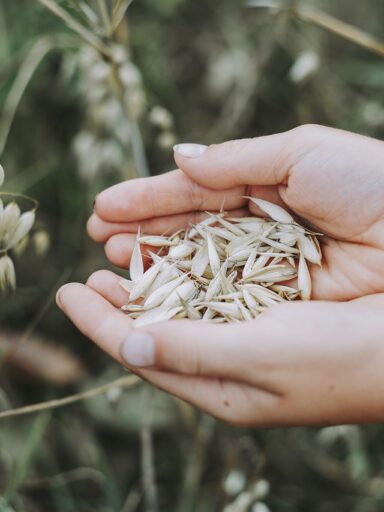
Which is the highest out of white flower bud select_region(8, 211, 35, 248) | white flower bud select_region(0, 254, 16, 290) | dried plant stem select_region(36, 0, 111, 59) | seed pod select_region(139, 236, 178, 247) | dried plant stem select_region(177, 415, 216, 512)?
dried plant stem select_region(36, 0, 111, 59)

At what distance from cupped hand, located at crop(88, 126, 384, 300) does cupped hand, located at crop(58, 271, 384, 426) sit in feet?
0.67

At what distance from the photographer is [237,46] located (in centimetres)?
218

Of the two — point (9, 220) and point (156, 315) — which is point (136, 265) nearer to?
point (156, 315)

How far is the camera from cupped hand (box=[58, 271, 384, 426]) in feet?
3.02

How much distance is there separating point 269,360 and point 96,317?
0.33 metres

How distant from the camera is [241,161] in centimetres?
124

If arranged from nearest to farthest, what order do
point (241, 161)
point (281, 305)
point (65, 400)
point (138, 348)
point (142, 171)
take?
point (138, 348) < point (281, 305) < point (65, 400) < point (241, 161) < point (142, 171)

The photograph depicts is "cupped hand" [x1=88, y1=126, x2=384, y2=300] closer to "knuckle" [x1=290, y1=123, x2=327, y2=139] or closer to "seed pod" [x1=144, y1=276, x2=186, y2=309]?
"knuckle" [x1=290, y1=123, x2=327, y2=139]

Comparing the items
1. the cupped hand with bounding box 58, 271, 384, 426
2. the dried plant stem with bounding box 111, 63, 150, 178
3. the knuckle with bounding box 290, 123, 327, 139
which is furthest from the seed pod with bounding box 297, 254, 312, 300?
the dried plant stem with bounding box 111, 63, 150, 178

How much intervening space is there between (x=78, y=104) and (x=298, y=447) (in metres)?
1.38

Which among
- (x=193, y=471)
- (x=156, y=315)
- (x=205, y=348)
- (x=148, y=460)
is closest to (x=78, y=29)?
(x=156, y=315)

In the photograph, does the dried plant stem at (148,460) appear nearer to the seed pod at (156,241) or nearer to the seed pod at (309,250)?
the seed pod at (156,241)

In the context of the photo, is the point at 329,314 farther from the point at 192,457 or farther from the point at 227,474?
the point at 192,457

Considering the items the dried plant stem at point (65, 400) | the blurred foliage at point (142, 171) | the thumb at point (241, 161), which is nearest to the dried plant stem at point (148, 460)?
the blurred foliage at point (142, 171)
